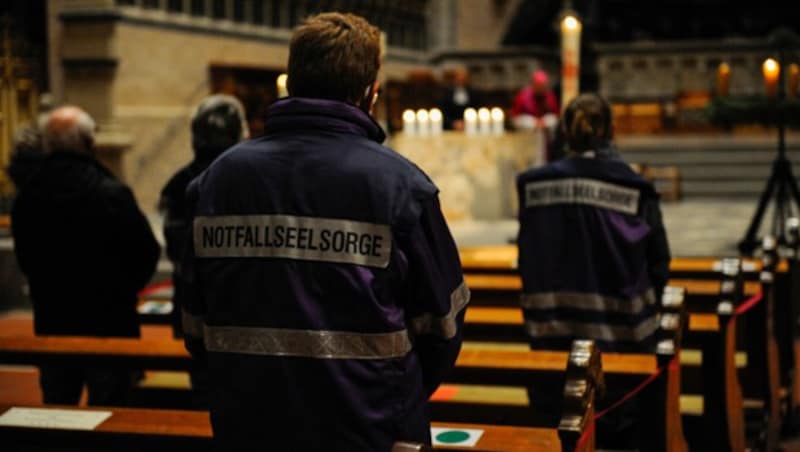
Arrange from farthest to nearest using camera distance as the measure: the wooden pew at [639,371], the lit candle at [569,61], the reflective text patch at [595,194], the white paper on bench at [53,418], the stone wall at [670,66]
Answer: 1. the stone wall at [670,66]
2. the lit candle at [569,61]
3. the reflective text patch at [595,194]
4. the wooden pew at [639,371]
5. the white paper on bench at [53,418]

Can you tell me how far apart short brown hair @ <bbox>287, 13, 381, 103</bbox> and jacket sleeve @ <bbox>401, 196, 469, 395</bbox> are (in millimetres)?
300

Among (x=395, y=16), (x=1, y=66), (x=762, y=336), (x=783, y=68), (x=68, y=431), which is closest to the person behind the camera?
(x=68, y=431)

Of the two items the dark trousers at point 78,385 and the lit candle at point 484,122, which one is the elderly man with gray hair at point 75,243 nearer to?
the dark trousers at point 78,385

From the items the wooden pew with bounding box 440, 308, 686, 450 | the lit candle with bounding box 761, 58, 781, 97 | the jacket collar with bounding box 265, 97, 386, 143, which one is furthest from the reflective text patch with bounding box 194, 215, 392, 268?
the lit candle with bounding box 761, 58, 781, 97

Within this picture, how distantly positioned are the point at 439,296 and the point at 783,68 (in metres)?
7.42

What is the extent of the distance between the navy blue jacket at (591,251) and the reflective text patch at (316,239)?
217cm

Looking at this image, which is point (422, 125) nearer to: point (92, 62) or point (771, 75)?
point (92, 62)

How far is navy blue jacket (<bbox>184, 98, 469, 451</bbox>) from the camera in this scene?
8.42ft

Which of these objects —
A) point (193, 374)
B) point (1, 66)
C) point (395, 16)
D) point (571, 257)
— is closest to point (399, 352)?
point (571, 257)

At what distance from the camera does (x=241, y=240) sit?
2643 mm

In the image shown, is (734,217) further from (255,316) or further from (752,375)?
(255,316)

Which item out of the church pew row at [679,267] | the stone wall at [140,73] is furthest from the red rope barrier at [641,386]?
the stone wall at [140,73]

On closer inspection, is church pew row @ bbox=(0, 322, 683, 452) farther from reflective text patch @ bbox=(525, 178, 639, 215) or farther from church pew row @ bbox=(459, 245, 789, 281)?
church pew row @ bbox=(459, 245, 789, 281)

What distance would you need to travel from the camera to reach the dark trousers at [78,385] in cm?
511
